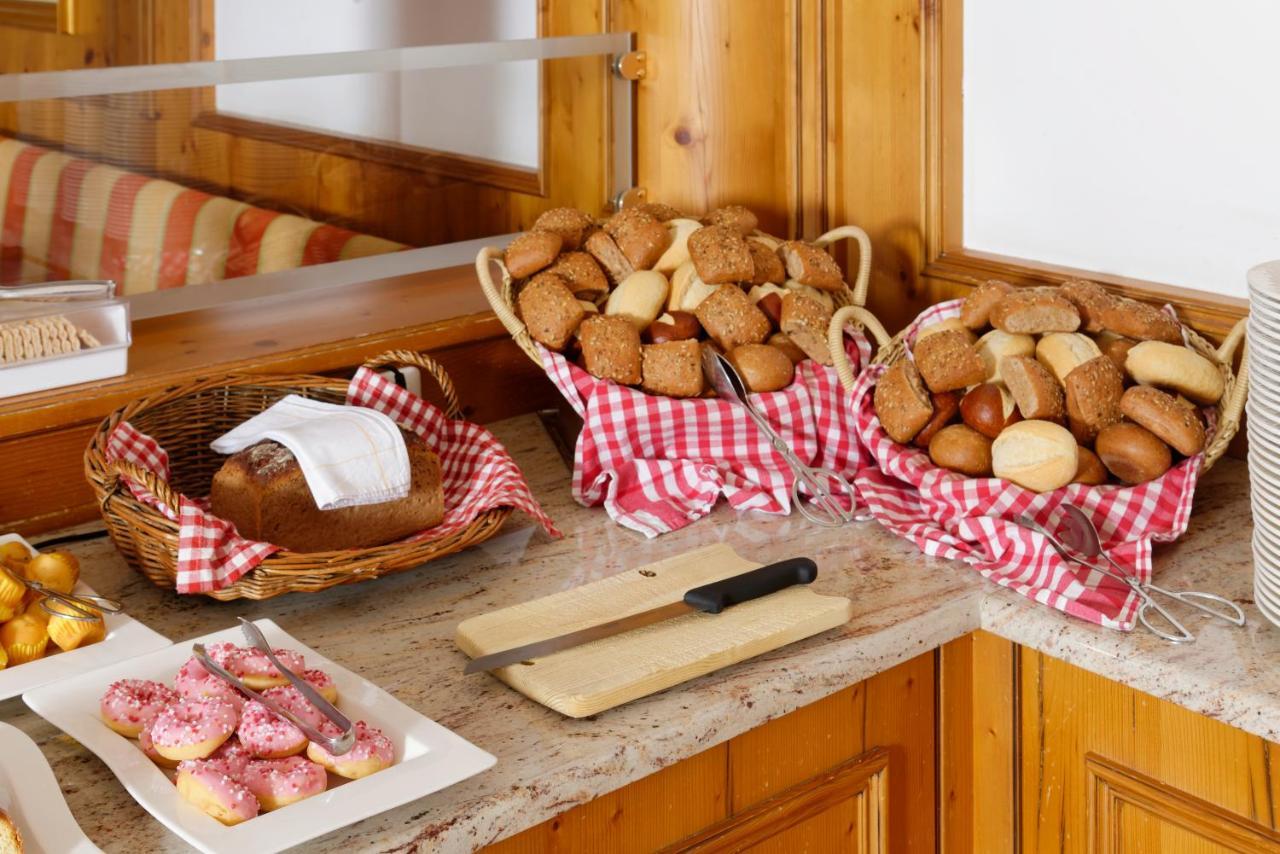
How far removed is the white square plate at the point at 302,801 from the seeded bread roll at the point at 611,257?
57 cm

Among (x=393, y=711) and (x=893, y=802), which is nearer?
(x=393, y=711)

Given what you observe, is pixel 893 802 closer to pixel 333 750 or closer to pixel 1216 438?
pixel 1216 438

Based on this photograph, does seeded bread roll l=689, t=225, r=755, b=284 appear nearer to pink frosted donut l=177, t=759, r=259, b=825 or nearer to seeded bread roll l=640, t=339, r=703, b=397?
seeded bread roll l=640, t=339, r=703, b=397

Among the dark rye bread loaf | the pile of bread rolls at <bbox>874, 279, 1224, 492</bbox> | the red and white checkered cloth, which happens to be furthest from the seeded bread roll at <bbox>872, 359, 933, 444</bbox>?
the dark rye bread loaf

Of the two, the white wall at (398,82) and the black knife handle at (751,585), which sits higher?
the white wall at (398,82)

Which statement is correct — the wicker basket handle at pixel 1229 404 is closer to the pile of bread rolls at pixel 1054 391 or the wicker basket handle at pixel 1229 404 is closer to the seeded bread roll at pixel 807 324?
the pile of bread rolls at pixel 1054 391

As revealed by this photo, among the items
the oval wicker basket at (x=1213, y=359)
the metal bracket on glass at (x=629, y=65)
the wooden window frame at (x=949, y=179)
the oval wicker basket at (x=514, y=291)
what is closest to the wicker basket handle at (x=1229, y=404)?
the oval wicker basket at (x=1213, y=359)

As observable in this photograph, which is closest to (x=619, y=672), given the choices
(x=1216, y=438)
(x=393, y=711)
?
(x=393, y=711)

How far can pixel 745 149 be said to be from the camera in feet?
5.61

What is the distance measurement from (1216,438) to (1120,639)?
247 mm

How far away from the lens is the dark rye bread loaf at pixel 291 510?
1.18 meters

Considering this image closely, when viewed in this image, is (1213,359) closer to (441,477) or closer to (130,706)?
(441,477)

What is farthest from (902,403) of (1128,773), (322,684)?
(322,684)

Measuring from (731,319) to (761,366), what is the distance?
0.18 feet
